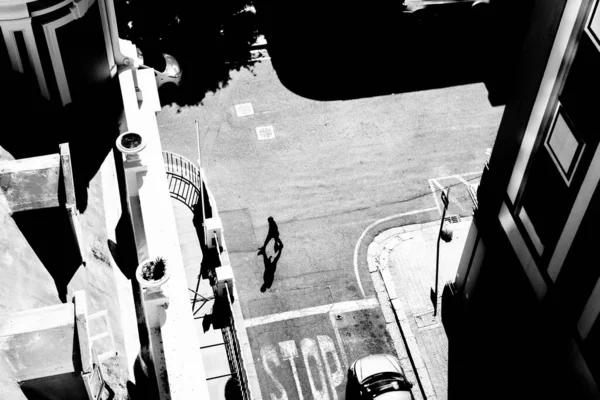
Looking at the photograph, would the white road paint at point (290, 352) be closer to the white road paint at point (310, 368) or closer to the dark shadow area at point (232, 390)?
the white road paint at point (310, 368)

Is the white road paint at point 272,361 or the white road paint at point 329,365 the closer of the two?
the white road paint at point 272,361

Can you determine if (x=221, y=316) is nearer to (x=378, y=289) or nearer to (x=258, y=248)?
(x=258, y=248)

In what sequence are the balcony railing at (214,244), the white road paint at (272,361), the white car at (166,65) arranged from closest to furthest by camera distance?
the balcony railing at (214,244)
the white road paint at (272,361)
the white car at (166,65)

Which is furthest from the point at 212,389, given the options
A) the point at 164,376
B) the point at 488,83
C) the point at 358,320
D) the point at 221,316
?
the point at 488,83

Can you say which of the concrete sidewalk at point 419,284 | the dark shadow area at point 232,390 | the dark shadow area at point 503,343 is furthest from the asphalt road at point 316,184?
the dark shadow area at point 503,343

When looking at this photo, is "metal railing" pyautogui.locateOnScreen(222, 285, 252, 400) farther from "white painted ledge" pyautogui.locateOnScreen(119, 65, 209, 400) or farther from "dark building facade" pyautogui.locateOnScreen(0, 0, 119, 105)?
"dark building facade" pyautogui.locateOnScreen(0, 0, 119, 105)

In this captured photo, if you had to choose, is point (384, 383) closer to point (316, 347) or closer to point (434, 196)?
point (316, 347)
